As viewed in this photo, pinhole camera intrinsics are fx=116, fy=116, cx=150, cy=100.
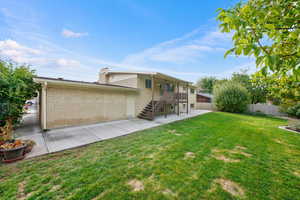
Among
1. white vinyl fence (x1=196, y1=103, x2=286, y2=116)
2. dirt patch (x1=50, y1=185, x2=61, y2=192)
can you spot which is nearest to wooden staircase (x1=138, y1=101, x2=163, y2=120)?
dirt patch (x1=50, y1=185, x2=61, y2=192)

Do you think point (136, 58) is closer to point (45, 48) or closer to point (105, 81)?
point (105, 81)

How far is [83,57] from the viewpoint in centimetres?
1372

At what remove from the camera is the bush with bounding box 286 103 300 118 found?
1332cm

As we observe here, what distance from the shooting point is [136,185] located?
2.41m

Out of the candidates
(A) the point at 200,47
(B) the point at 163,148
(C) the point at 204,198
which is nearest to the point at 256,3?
(C) the point at 204,198

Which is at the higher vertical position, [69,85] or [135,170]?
[69,85]

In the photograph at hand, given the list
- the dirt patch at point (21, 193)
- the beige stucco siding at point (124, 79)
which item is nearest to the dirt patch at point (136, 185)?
the dirt patch at point (21, 193)

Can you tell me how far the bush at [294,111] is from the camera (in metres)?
13.3

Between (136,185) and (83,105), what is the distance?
6.34 meters

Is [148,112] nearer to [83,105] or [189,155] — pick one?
[83,105]

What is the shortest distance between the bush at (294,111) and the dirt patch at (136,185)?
1980cm

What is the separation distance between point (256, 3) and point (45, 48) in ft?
44.6

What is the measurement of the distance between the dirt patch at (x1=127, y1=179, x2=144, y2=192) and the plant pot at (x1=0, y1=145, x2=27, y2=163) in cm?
345

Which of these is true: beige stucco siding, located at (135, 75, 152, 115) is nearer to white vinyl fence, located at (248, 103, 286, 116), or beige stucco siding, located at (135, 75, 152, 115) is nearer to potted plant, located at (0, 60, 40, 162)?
potted plant, located at (0, 60, 40, 162)
